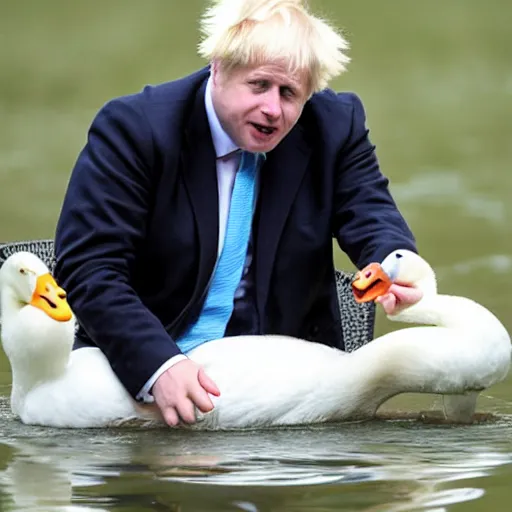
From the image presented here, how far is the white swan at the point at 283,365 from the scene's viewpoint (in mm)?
3332

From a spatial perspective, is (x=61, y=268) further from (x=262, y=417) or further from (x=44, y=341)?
(x=262, y=417)

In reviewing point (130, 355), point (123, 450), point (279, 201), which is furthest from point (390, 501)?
point (279, 201)

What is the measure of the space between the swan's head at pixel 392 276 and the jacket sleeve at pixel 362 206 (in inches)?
7.3

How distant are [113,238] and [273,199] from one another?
0.37 m

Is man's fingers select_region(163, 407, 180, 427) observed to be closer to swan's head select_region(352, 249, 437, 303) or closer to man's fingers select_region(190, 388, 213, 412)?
man's fingers select_region(190, 388, 213, 412)

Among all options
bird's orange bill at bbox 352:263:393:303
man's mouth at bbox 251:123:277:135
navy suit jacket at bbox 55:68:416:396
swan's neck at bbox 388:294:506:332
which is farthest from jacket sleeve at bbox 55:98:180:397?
swan's neck at bbox 388:294:506:332

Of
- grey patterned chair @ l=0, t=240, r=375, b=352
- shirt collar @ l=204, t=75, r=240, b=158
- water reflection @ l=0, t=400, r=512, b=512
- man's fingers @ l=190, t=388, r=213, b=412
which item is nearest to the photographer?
water reflection @ l=0, t=400, r=512, b=512

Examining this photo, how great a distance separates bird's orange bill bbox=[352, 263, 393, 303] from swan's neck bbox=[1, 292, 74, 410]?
591 millimetres

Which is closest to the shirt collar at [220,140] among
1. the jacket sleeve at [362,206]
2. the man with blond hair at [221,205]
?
the man with blond hair at [221,205]

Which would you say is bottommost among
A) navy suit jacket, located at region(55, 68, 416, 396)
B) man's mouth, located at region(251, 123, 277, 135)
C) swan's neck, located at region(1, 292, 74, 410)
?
swan's neck, located at region(1, 292, 74, 410)

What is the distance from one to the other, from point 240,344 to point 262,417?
0.54 feet

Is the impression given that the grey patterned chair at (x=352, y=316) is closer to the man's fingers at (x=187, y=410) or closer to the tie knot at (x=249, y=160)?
the tie knot at (x=249, y=160)

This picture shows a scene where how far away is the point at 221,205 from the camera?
360 centimetres

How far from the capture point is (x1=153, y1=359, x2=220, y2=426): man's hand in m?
3.24
